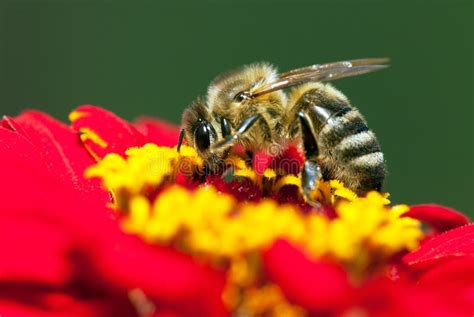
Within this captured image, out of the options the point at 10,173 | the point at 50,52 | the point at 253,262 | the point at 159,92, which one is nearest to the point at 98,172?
the point at 10,173

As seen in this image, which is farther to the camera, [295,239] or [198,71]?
[198,71]

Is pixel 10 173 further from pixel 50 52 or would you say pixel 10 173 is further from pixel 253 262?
pixel 50 52

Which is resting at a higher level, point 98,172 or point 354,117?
point 354,117

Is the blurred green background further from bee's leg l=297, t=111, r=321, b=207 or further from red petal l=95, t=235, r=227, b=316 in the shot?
red petal l=95, t=235, r=227, b=316

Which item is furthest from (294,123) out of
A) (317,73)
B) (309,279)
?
(309,279)

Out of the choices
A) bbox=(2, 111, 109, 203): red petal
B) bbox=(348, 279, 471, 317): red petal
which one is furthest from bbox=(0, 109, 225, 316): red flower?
bbox=(2, 111, 109, 203): red petal

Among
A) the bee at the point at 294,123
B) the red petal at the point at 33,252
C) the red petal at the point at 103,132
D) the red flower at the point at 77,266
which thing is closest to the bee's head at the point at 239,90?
the bee at the point at 294,123
